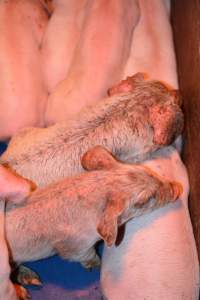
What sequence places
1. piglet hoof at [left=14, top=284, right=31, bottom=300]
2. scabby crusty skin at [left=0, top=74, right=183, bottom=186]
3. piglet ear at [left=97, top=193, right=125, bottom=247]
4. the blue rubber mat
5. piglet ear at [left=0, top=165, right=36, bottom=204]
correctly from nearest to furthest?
piglet ear at [left=97, top=193, right=125, bottom=247] → piglet ear at [left=0, top=165, right=36, bottom=204] → scabby crusty skin at [left=0, top=74, right=183, bottom=186] → piglet hoof at [left=14, top=284, right=31, bottom=300] → the blue rubber mat

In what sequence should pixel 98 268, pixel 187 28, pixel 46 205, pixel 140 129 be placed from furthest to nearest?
pixel 187 28
pixel 98 268
pixel 140 129
pixel 46 205

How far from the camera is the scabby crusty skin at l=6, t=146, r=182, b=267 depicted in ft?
7.72

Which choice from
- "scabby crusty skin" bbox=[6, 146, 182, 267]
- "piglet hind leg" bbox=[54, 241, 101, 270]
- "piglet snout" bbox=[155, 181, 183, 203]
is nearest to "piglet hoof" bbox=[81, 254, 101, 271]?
"piglet hind leg" bbox=[54, 241, 101, 270]

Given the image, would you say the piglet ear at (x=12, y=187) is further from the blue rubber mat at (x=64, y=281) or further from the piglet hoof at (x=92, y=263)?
the blue rubber mat at (x=64, y=281)

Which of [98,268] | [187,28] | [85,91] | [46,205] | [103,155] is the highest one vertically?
[187,28]

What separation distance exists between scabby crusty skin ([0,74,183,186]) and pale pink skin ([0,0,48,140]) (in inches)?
8.0

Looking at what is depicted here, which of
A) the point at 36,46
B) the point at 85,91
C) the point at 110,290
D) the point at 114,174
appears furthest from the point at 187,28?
the point at 110,290

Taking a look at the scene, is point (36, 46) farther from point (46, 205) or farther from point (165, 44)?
point (46, 205)

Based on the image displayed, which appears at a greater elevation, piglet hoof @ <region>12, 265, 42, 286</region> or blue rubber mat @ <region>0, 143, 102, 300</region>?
piglet hoof @ <region>12, 265, 42, 286</region>

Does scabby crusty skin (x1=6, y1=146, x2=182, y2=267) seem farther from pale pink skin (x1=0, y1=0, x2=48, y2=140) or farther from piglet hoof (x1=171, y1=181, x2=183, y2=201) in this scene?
pale pink skin (x1=0, y1=0, x2=48, y2=140)

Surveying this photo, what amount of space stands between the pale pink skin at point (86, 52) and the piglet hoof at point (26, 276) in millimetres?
1054

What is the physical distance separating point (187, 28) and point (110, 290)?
197 cm

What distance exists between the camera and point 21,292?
9.18 ft

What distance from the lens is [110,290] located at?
2.52 m
